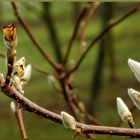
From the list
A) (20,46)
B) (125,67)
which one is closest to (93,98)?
(125,67)

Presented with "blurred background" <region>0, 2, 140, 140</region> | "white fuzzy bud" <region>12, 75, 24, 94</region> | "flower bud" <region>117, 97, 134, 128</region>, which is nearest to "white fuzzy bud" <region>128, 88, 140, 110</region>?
"flower bud" <region>117, 97, 134, 128</region>

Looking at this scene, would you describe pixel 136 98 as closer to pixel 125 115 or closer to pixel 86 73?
pixel 125 115

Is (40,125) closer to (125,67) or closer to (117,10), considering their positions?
(125,67)

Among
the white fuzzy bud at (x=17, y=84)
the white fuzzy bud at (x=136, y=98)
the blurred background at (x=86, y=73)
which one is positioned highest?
the blurred background at (x=86, y=73)

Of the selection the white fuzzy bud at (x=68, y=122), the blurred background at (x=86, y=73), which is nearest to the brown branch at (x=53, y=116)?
the white fuzzy bud at (x=68, y=122)

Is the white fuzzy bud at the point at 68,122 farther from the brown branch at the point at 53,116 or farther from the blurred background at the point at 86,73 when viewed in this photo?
the blurred background at the point at 86,73

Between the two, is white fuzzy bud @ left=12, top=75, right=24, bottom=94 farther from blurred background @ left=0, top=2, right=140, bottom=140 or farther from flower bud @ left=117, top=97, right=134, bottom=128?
blurred background @ left=0, top=2, right=140, bottom=140

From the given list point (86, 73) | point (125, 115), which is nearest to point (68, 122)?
point (125, 115)
